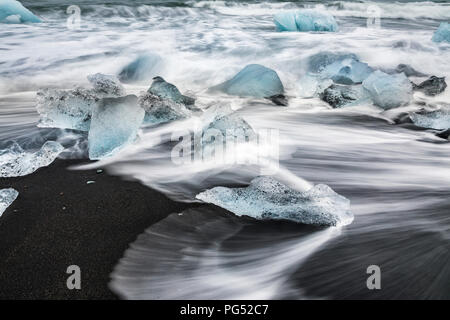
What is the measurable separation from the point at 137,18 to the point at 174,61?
161 inches

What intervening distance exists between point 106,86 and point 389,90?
2.41 meters

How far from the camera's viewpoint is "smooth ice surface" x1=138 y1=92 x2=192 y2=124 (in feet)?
10.9

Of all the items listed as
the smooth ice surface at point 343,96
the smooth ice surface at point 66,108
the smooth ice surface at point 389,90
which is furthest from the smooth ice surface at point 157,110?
the smooth ice surface at point 389,90

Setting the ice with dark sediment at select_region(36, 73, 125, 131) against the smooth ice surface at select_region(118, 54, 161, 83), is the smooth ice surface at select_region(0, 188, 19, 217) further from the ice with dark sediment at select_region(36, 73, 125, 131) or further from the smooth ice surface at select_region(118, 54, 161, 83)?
the smooth ice surface at select_region(118, 54, 161, 83)

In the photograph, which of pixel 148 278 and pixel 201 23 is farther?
pixel 201 23

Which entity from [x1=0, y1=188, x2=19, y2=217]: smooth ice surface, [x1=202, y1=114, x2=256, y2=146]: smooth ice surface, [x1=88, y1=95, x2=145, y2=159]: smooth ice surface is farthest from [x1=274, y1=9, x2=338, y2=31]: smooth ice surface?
[x1=0, y1=188, x2=19, y2=217]: smooth ice surface

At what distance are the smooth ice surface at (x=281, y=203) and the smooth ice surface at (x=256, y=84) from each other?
6.56ft

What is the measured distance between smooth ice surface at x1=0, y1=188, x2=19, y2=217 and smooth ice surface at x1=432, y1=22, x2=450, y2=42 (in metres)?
6.36

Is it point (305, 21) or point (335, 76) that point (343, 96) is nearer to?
point (335, 76)

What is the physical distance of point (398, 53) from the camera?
611 cm

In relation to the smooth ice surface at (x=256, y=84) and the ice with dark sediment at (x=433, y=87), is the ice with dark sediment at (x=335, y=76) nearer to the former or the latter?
the smooth ice surface at (x=256, y=84)

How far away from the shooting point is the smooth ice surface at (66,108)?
3.11 meters
